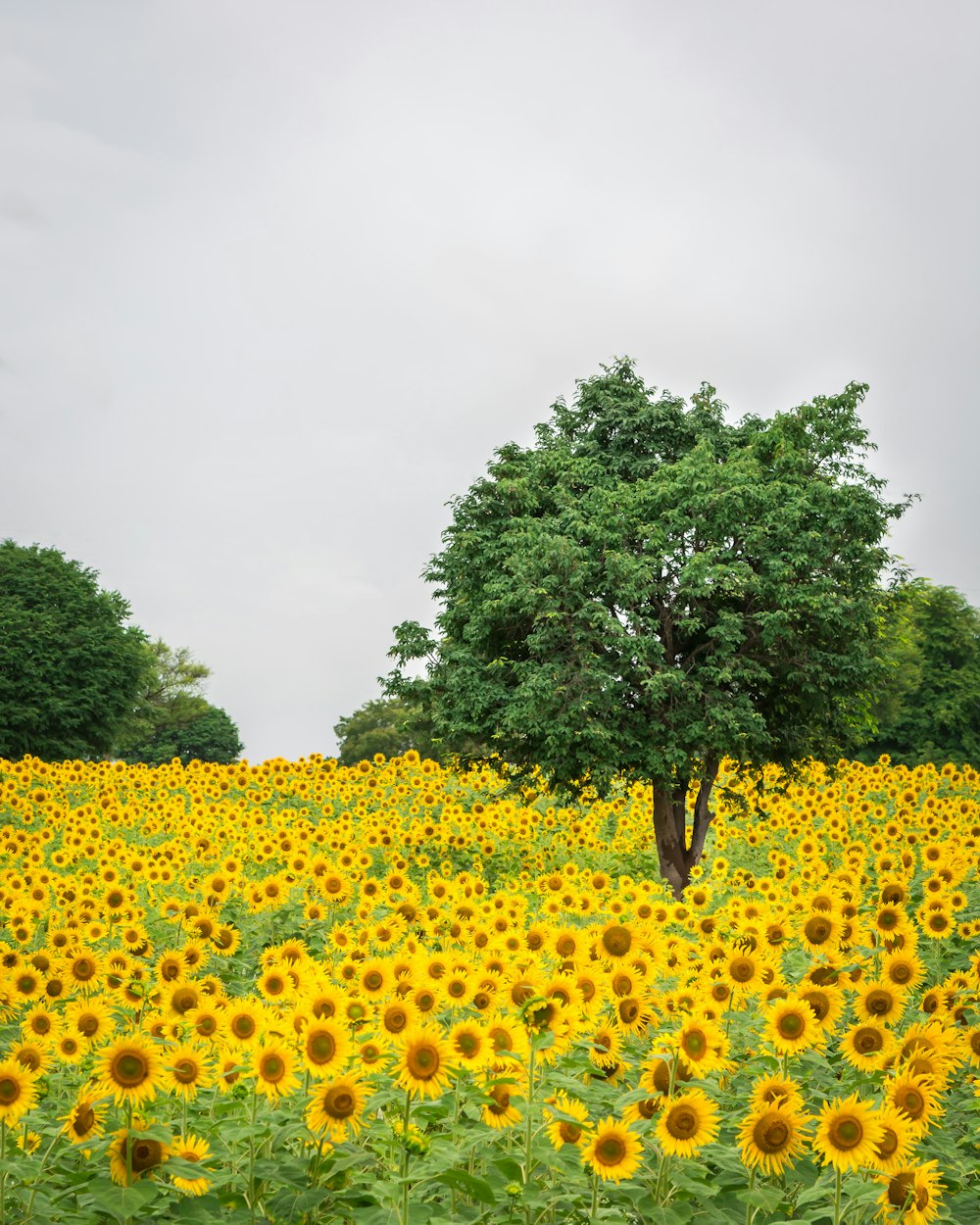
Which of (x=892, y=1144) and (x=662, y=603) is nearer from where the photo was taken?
(x=892, y=1144)

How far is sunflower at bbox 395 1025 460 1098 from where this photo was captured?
12.7 feet

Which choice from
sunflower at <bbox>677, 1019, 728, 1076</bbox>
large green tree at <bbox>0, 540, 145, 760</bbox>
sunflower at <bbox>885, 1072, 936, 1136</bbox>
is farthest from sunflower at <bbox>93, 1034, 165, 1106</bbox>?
large green tree at <bbox>0, 540, 145, 760</bbox>

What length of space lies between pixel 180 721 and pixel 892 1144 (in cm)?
7752

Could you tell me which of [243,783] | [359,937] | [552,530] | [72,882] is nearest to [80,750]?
[243,783]

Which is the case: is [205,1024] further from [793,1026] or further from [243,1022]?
[793,1026]

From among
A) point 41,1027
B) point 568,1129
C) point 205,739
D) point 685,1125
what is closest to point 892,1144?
point 685,1125

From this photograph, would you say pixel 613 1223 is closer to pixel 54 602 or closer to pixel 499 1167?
pixel 499 1167

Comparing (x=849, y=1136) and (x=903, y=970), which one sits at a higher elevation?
(x=903, y=970)

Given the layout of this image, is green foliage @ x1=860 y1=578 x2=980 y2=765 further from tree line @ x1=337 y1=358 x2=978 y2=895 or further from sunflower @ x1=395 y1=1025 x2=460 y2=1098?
sunflower @ x1=395 y1=1025 x2=460 y2=1098

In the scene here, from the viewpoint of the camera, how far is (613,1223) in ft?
12.3

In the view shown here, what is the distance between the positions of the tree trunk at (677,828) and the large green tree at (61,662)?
2797 centimetres

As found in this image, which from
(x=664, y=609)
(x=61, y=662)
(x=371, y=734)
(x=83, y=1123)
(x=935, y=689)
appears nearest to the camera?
(x=83, y=1123)

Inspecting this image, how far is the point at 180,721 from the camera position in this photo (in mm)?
77125

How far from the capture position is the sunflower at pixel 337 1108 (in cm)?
385
